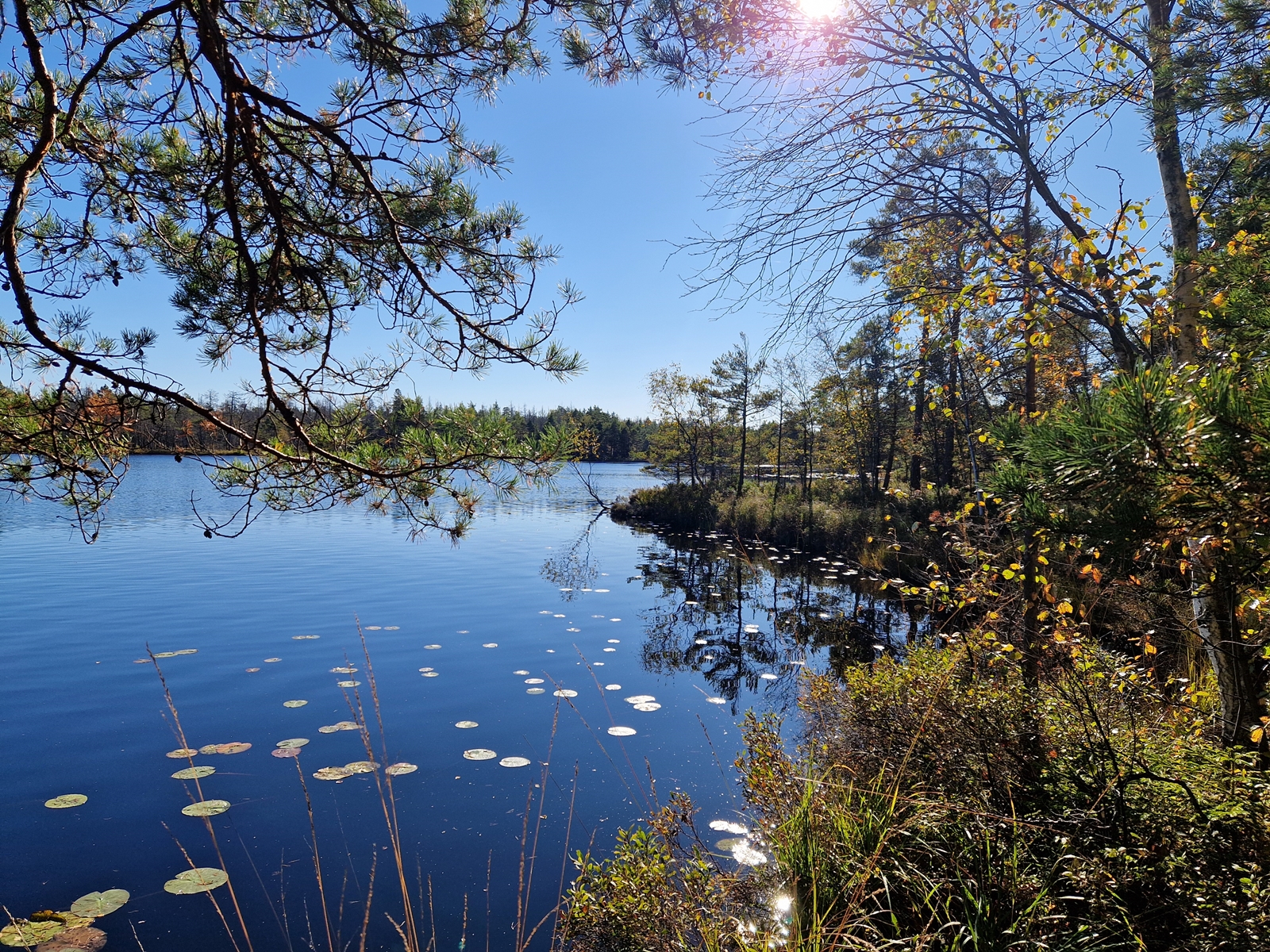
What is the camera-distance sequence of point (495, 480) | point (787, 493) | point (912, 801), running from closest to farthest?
point (912, 801), point (495, 480), point (787, 493)

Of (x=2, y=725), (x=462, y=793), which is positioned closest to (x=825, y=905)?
(x=462, y=793)

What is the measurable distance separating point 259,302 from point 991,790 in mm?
4191

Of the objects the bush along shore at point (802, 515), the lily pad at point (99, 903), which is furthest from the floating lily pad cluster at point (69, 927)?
the bush along shore at point (802, 515)

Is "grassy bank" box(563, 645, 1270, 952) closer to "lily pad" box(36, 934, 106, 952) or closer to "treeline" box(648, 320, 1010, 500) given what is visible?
"lily pad" box(36, 934, 106, 952)

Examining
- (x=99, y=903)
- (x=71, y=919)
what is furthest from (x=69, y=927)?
(x=99, y=903)

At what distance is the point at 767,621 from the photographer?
36.0ft

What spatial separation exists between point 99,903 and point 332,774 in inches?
65.6

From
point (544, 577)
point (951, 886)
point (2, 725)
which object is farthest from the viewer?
point (544, 577)

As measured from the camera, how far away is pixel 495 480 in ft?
10.4

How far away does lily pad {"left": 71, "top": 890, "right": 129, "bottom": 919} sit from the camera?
143 inches

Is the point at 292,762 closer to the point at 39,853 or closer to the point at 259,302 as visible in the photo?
the point at 39,853

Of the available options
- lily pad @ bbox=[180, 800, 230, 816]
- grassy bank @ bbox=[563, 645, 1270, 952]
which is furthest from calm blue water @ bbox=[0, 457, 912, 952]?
grassy bank @ bbox=[563, 645, 1270, 952]

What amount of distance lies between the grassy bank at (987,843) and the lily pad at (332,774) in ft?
8.48

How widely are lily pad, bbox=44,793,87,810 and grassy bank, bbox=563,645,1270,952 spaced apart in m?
4.19
